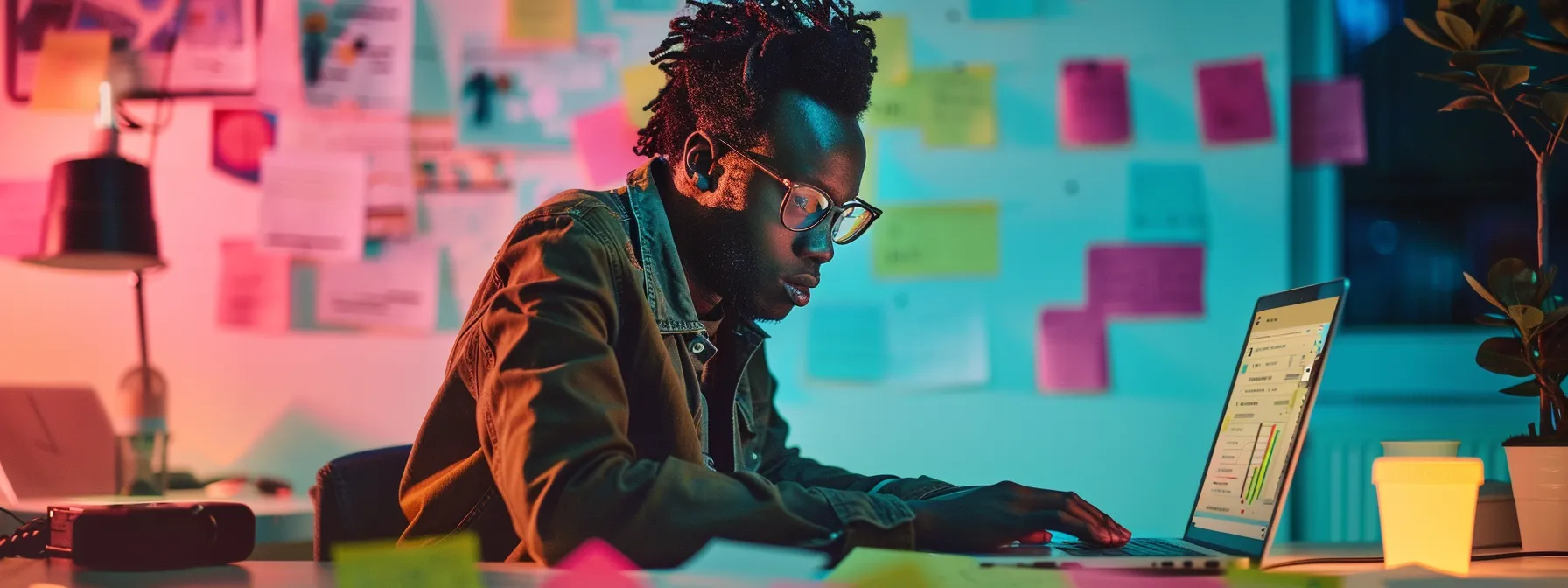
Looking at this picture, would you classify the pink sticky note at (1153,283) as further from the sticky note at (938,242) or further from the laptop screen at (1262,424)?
the laptop screen at (1262,424)

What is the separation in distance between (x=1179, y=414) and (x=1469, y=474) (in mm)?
1145

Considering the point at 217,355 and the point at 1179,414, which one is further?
the point at 217,355

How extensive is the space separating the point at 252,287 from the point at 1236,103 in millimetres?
1853

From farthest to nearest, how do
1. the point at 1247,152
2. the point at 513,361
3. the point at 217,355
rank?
the point at 217,355
the point at 1247,152
the point at 513,361

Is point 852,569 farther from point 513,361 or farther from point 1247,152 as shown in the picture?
point 1247,152

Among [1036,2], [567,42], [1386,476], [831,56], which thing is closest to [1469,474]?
[1386,476]

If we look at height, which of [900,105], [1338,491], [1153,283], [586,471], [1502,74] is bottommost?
[1338,491]

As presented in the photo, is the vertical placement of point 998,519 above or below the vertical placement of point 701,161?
below

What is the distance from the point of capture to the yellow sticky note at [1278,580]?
0.77m

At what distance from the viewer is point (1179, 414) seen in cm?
217

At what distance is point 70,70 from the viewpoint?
240 centimetres

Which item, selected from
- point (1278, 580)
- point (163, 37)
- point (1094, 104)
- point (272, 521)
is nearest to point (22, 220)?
point (163, 37)

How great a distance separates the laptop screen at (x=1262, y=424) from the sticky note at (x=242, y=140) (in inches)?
73.3

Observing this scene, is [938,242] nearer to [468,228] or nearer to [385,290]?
[468,228]
